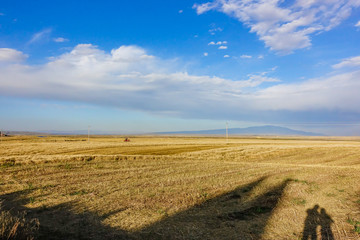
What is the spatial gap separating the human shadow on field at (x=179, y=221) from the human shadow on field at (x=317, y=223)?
135cm

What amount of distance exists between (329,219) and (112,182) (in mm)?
11591

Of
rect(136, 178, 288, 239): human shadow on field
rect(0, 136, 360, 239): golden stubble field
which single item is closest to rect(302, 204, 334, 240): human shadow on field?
rect(0, 136, 360, 239): golden stubble field

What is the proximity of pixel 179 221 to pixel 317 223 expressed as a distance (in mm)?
4877

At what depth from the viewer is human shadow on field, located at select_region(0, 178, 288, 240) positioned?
787cm

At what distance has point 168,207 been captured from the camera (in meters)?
10.7

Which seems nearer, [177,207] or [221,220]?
[221,220]

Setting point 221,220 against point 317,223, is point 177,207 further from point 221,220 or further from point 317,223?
point 317,223

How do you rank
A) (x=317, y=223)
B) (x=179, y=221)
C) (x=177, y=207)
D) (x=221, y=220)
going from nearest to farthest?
1. (x=317, y=223)
2. (x=179, y=221)
3. (x=221, y=220)
4. (x=177, y=207)

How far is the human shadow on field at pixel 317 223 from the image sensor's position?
25.8 feet

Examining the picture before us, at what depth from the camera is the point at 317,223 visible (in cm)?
891

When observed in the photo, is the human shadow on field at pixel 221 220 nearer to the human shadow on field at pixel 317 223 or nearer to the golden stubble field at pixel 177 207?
the golden stubble field at pixel 177 207

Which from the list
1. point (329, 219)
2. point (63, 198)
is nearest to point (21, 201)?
point (63, 198)

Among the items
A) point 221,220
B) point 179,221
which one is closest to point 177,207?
point 179,221

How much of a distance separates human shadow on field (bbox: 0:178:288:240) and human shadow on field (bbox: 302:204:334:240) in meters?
1.35
